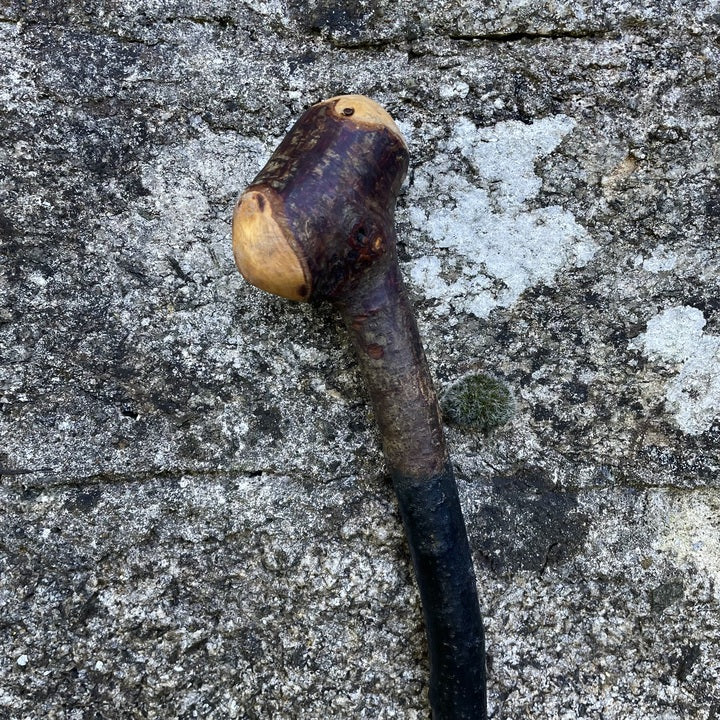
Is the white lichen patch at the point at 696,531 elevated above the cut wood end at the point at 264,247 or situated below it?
below

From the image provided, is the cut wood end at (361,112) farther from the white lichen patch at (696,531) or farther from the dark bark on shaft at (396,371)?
the white lichen patch at (696,531)

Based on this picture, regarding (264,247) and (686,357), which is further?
(686,357)

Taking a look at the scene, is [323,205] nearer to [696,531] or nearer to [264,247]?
[264,247]

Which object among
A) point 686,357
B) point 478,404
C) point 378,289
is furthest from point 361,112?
point 686,357

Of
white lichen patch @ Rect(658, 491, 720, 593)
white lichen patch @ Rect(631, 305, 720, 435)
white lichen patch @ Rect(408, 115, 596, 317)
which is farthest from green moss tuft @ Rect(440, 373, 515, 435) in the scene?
white lichen patch @ Rect(658, 491, 720, 593)

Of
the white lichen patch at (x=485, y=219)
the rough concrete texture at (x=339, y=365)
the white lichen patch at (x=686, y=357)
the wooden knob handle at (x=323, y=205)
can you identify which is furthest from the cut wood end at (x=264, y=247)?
the white lichen patch at (x=686, y=357)

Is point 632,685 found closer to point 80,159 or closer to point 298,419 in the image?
point 298,419

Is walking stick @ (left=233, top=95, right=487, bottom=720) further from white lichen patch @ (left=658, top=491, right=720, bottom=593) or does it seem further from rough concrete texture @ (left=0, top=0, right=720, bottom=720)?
white lichen patch @ (left=658, top=491, right=720, bottom=593)
